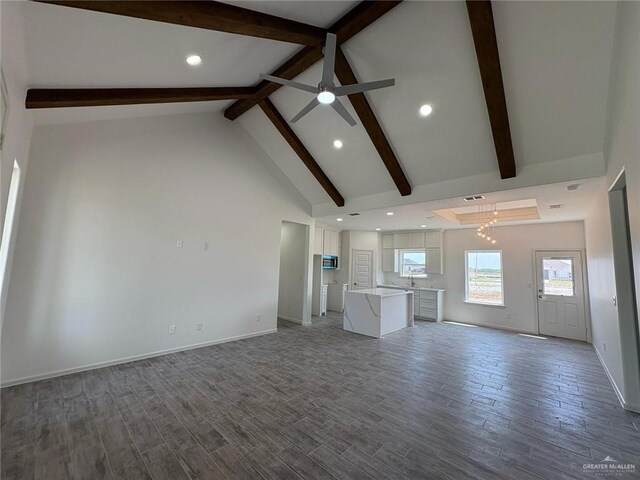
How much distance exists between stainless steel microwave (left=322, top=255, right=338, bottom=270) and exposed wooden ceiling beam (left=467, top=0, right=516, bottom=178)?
5088mm

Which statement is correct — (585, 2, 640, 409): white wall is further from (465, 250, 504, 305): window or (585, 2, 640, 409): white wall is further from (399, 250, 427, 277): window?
(399, 250, 427, 277): window

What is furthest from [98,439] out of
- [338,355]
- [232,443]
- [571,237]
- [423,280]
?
[571,237]

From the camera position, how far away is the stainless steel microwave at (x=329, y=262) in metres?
7.92

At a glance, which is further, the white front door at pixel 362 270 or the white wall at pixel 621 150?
the white front door at pixel 362 270

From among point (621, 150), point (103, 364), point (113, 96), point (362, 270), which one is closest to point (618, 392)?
point (621, 150)

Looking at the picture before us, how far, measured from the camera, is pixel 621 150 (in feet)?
8.20

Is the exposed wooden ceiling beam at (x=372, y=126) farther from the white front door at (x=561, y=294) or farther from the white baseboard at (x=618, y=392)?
the white front door at (x=561, y=294)

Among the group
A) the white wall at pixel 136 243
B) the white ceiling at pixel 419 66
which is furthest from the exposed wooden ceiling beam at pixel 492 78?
the white wall at pixel 136 243

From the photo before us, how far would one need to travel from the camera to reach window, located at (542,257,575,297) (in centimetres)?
597

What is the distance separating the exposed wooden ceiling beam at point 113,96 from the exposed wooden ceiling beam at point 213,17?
1353 millimetres

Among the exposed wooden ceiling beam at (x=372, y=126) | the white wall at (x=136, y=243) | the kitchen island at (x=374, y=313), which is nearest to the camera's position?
the white wall at (x=136, y=243)

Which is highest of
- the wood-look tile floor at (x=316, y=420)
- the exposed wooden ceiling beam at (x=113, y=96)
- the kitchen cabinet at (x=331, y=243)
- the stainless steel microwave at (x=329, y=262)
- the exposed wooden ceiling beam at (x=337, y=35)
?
the exposed wooden ceiling beam at (x=337, y=35)

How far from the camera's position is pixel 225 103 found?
473cm

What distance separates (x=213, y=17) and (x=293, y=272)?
5.42m
